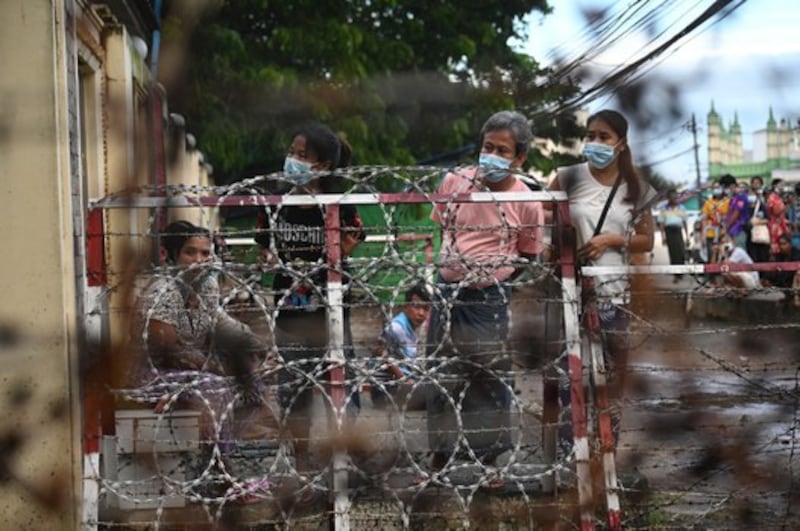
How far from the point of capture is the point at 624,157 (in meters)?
5.82

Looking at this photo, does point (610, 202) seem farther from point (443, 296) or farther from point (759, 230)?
point (759, 230)

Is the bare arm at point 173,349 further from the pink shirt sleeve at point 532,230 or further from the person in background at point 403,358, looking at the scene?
the pink shirt sleeve at point 532,230

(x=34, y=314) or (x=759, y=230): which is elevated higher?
(x=759, y=230)

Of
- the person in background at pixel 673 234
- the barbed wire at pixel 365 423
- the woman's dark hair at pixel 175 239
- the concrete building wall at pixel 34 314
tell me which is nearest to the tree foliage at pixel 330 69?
the person in background at pixel 673 234

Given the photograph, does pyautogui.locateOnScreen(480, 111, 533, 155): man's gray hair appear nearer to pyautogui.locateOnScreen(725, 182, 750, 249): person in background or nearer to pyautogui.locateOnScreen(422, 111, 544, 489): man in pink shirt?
pyautogui.locateOnScreen(422, 111, 544, 489): man in pink shirt

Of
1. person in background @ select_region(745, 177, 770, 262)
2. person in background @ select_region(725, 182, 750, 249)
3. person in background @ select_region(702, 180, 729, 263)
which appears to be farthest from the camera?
person in background @ select_region(702, 180, 729, 263)

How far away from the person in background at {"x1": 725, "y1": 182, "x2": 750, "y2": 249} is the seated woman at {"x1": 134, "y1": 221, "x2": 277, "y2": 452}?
11019mm

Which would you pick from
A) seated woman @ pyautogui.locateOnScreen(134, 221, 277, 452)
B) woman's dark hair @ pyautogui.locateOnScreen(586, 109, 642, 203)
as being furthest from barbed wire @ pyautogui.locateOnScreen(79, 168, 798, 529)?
woman's dark hair @ pyautogui.locateOnScreen(586, 109, 642, 203)

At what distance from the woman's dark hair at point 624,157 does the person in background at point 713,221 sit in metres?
9.28

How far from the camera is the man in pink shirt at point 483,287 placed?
5.20m

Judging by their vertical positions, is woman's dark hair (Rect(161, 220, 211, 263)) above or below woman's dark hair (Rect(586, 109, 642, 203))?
below

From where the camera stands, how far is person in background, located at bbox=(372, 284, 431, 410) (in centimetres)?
480

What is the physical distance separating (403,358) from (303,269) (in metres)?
0.53

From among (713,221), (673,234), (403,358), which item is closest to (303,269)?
(403,358)
